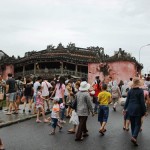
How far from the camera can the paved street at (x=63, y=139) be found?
33.7 feet

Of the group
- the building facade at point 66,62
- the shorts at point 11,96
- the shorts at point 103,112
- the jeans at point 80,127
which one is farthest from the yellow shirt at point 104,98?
the building facade at point 66,62

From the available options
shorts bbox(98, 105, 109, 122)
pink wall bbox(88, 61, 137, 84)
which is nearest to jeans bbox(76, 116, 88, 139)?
shorts bbox(98, 105, 109, 122)

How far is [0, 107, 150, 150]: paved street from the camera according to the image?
33.7ft

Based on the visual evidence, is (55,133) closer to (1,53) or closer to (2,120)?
(2,120)

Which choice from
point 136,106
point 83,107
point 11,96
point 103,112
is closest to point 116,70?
point 11,96

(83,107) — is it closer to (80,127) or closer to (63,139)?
(80,127)

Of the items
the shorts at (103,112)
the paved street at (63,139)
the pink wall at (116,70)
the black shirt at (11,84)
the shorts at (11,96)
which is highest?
the pink wall at (116,70)

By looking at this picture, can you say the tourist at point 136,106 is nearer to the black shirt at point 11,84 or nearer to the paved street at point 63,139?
the paved street at point 63,139

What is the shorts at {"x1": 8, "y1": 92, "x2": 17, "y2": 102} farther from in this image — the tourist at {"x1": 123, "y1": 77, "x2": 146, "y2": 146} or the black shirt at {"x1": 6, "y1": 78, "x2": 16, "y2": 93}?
the tourist at {"x1": 123, "y1": 77, "x2": 146, "y2": 146}

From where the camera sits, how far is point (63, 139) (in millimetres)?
11547

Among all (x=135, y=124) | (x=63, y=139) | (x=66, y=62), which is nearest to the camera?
(x=135, y=124)

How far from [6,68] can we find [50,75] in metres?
8.81

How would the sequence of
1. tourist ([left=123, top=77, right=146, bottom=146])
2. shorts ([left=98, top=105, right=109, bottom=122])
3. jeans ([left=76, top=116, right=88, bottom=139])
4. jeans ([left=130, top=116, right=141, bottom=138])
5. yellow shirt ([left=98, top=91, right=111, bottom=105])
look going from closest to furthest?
jeans ([left=130, top=116, right=141, bottom=138]) → tourist ([left=123, top=77, right=146, bottom=146]) → jeans ([left=76, top=116, right=88, bottom=139]) → shorts ([left=98, top=105, right=109, bottom=122]) → yellow shirt ([left=98, top=91, right=111, bottom=105])

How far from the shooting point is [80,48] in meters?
50.0
